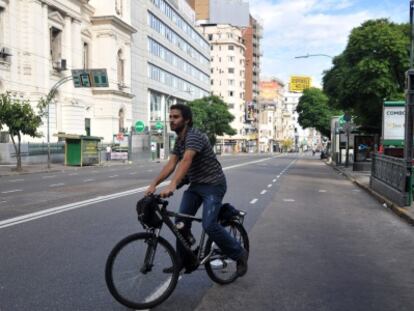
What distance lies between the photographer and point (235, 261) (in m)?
5.71

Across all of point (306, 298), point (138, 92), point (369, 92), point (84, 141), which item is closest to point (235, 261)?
point (306, 298)

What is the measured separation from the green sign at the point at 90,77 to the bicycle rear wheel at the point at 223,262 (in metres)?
36.5

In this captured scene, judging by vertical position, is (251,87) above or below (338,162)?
above

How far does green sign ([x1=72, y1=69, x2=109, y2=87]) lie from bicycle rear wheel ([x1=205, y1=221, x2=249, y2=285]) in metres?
36.5

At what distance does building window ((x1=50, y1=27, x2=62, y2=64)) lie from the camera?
50.6 m

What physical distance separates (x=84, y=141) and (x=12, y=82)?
8.36 meters

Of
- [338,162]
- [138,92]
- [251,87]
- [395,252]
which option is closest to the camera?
[395,252]

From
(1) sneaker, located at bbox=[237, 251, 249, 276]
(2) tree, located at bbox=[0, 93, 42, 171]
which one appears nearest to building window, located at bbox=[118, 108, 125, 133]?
(2) tree, located at bbox=[0, 93, 42, 171]

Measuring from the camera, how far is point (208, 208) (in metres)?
5.26

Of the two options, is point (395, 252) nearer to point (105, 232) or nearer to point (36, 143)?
point (105, 232)

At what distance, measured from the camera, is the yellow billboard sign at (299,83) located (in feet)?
259


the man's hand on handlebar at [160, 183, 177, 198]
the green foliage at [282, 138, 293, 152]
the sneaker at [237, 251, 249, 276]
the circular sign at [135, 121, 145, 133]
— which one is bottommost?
the green foliage at [282, 138, 293, 152]

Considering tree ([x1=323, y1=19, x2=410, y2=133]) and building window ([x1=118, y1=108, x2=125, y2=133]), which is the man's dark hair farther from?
building window ([x1=118, y1=108, x2=125, y2=133])

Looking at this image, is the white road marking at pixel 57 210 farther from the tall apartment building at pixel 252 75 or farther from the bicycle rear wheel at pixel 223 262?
the tall apartment building at pixel 252 75
